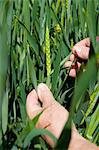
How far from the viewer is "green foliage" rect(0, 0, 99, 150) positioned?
493 millimetres

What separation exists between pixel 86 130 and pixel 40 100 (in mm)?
100

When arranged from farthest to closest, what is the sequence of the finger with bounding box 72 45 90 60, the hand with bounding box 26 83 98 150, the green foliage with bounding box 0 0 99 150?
the finger with bounding box 72 45 90 60, the hand with bounding box 26 83 98 150, the green foliage with bounding box 0 0 99 150

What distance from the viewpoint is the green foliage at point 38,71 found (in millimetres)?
493

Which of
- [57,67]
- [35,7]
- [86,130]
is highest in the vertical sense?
[35,7]

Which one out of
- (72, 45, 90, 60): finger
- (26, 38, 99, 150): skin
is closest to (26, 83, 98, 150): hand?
(26, 38, 99, 150): skin

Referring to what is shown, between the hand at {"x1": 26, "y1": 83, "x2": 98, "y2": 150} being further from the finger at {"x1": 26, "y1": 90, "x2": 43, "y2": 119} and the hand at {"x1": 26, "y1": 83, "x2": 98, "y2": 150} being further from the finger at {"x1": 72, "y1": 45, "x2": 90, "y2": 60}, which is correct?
the finger at {"x1": 72, "y1": 45, "x2": 90, "y2": 60}

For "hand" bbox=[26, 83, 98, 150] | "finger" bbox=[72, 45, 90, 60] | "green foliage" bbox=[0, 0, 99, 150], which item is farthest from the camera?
"finger" bbox=[72, 45, 90, 60]

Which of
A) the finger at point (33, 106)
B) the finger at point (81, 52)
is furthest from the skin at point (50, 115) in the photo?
the finger at point (81, 52)

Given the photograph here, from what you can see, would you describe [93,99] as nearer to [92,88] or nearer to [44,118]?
[92,88]

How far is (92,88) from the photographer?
0.92 meters

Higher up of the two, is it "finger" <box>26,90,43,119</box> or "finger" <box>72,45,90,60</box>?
"finger" <box>72,45,90,60</box>

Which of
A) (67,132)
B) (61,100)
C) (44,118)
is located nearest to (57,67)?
(61,100)

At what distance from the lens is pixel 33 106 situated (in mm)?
724

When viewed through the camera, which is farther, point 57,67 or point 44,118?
point 57,67
